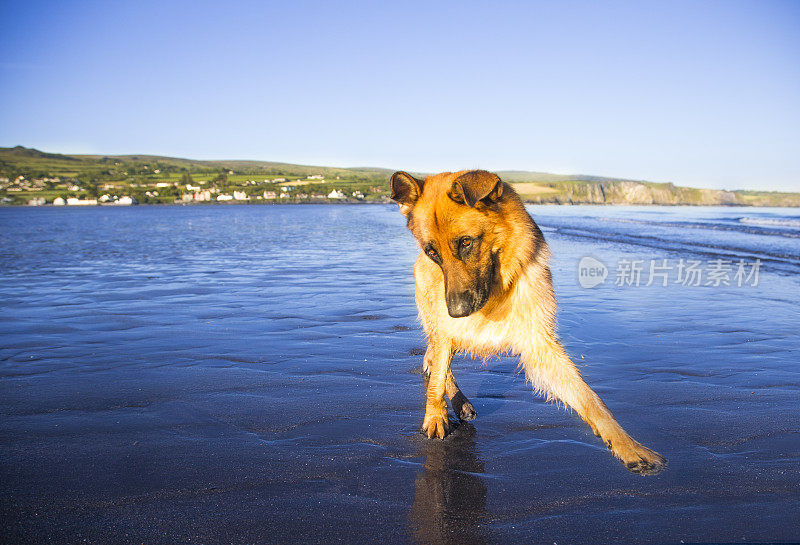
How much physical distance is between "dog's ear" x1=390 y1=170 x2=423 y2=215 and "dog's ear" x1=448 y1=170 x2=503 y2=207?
1.44ft

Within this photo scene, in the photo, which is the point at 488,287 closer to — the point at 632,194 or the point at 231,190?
the point at 231,190

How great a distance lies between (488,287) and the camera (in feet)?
14.5

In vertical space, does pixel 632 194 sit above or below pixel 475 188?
above

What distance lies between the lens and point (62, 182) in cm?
14038

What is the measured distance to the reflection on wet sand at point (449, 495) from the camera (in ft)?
10.2

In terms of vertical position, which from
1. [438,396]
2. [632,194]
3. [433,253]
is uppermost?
[632,194]

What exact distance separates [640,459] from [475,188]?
2.26m

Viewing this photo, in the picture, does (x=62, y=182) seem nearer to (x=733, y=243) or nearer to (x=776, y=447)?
(x=733, y=243)

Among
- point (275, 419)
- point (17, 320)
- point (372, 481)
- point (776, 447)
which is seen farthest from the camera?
point (17, 320)

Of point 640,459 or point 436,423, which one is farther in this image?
point 436,423

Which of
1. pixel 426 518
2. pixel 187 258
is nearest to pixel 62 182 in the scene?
pixel 187 258

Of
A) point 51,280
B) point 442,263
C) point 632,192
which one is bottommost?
point 51,280

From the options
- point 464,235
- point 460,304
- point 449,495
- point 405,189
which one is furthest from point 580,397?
point 405,189

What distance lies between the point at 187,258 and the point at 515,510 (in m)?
18.4
